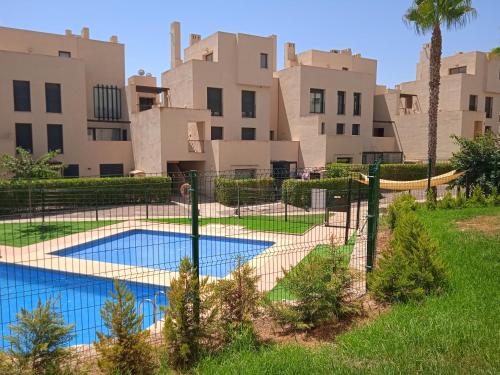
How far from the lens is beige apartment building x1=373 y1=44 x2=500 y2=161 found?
118 feet

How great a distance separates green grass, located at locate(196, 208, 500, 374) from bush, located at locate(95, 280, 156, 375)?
625mm

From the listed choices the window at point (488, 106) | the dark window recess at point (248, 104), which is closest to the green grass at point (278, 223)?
the dark window recess at point (248, 104)

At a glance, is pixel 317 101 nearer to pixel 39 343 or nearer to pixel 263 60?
pixel 263 60

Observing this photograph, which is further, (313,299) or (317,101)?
(317,101)

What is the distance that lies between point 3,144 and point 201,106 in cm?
1312

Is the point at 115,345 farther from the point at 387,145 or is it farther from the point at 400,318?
the point at 387,145

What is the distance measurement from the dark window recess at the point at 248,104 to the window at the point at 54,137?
533 inches

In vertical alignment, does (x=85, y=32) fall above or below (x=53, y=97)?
above

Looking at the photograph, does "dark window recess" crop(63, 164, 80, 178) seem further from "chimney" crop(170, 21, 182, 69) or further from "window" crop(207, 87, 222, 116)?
"chimney" crop(170, 21, 182, 69)

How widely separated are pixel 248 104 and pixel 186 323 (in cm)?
2997

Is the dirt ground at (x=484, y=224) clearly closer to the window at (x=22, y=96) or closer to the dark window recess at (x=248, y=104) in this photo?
the dark window recess at (x=248, y=104)

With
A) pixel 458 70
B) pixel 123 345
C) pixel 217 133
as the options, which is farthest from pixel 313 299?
pixel 458 70

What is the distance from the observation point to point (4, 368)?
3857 mm

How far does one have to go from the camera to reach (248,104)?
110 feet
